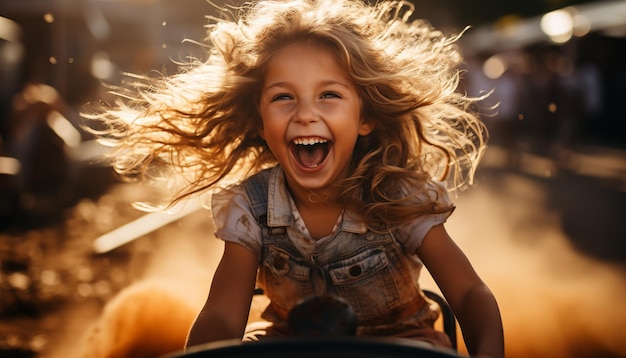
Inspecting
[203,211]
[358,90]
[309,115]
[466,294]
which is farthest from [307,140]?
[203,211]

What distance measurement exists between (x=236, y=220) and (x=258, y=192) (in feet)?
0.53

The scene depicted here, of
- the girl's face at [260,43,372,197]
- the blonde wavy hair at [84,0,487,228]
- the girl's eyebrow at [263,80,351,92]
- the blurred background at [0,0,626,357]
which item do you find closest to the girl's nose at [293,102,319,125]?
the girl's face at [260,43,372,197]

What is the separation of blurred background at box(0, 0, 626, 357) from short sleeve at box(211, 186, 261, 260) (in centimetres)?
95

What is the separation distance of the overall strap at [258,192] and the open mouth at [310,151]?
17 cm

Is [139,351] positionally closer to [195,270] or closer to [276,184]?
[276,184]

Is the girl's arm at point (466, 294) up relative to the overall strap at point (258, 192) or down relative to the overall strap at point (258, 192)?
down

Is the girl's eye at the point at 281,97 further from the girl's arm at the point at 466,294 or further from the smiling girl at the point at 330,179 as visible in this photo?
the girl's arm at the point at 466,294

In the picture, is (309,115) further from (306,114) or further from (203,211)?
(203,211)

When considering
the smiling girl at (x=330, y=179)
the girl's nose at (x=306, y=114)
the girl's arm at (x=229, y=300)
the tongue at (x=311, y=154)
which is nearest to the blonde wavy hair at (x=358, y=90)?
the smiling girl at (x=330, y=179)

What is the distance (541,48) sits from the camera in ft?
97.8

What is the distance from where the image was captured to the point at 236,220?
296 centimetres

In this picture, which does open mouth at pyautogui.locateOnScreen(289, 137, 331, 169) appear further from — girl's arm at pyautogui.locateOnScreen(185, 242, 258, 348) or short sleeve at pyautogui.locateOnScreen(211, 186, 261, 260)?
girl's arm at pyautogui.locateOnScreen(185, 242, 258, 348)

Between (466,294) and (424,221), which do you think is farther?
(424,221)

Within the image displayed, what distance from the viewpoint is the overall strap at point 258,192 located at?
3.03 meters
